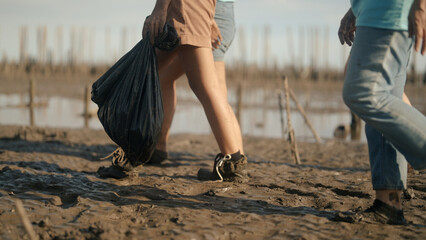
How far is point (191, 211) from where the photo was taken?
2.20 metres

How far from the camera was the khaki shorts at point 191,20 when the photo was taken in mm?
2570

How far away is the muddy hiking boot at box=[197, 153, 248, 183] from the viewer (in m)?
2.75

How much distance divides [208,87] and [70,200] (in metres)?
1.14

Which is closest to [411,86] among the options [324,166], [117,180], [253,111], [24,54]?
[253,111]

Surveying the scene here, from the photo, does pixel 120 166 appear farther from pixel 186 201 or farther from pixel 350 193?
pixel 350 193

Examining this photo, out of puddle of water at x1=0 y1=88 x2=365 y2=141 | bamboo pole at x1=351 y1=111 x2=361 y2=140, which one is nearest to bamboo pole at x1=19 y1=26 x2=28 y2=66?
puddle of water at x1=0 y1=88 x2=365 y2=141

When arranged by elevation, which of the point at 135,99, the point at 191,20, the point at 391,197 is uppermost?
the point at 191,20

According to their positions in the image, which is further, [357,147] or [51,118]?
[51,118]

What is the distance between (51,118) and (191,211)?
9594 mm

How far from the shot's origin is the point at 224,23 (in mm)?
3176

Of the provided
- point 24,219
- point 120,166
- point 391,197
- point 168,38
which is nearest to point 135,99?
point 168,38

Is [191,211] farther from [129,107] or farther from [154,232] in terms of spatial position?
[129,107]

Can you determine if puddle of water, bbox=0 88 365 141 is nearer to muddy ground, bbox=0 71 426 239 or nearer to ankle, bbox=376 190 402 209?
muddy ground, bbox=0 71 426 239

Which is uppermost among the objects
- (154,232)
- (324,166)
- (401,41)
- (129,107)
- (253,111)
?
(401,41)
